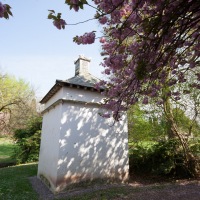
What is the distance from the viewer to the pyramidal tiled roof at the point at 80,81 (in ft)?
29.2

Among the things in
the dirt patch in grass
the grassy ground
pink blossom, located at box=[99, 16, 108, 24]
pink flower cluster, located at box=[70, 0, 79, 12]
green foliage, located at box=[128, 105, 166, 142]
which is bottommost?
the grassy ground

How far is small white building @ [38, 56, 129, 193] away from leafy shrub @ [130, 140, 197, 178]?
1.38m

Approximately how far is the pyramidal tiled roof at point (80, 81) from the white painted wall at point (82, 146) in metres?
0.28

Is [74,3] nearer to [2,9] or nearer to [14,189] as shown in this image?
[2,9]

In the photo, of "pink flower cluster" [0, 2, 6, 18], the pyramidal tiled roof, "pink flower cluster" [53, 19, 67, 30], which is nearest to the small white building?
the pyramidal tiled roof

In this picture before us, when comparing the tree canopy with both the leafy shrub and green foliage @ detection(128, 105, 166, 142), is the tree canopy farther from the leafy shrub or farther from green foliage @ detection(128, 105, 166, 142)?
the leafy shrub

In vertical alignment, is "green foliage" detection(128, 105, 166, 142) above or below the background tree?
below

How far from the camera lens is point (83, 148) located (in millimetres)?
8852

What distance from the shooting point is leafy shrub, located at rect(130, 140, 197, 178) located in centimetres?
944

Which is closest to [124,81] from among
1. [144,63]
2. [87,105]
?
[144,63]

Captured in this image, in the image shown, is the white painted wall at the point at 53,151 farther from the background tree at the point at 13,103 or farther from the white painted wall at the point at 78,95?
the background tree at the point at 13,103

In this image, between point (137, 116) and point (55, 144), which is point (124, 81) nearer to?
point (55, 144)

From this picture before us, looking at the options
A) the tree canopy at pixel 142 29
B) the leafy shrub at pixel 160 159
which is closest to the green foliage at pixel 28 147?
the leafy shrub at pixel 160 159

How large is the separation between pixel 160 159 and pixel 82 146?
4.10m
